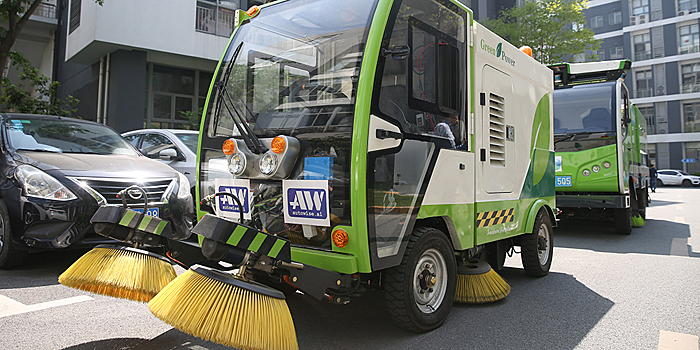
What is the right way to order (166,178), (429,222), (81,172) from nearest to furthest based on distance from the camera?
(429,222) < (81,172) < (166,178)

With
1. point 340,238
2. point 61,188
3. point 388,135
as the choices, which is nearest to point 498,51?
point 388,135

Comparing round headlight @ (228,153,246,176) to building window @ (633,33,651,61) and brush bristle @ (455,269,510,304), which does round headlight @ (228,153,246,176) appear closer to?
brush bristle @ (455,269,510,304)

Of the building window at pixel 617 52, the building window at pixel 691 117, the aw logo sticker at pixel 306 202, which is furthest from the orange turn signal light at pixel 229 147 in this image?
the building window at pixel 617 52

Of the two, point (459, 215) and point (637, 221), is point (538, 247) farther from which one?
point (637, 221)

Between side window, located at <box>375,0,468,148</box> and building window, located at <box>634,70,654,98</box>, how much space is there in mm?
45358

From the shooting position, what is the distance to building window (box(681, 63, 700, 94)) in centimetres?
3941

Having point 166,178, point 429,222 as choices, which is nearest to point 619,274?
point 429,222

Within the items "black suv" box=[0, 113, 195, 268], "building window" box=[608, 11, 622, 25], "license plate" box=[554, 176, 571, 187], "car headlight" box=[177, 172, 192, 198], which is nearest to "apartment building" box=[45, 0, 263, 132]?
"black suv" box=[0, 113, 195, 268]

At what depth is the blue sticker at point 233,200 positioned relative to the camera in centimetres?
341

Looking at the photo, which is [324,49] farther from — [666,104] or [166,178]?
[666,104]

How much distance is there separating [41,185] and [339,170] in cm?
348

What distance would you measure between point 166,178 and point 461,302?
11.4 feet

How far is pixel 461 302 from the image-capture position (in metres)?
4.26

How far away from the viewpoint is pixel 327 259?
2996 mm
